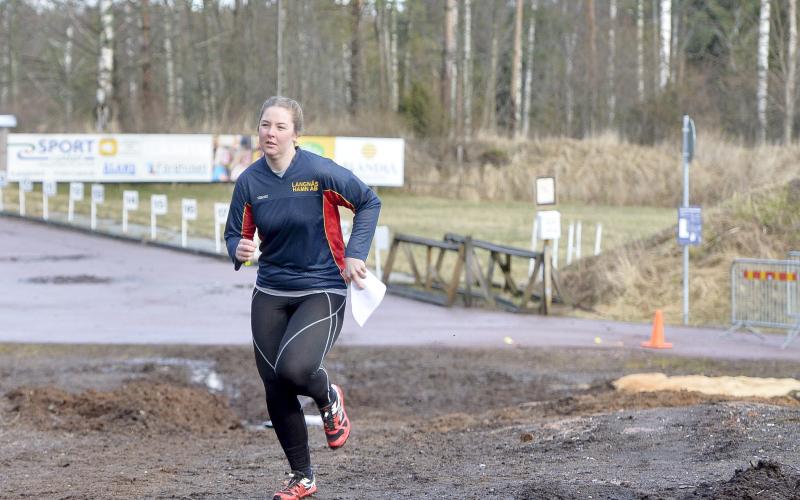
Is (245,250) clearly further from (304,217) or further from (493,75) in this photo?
(493,75)

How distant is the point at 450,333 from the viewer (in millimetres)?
16734

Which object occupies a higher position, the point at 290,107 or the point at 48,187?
the point at 290,107

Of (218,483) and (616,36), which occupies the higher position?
(616,36)

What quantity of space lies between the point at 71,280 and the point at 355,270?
663 inches

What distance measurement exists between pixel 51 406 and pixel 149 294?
9.54m

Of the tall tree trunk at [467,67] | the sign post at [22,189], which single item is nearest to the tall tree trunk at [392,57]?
the tall tree trunk at [467,67]

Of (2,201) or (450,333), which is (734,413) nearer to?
(450,333)

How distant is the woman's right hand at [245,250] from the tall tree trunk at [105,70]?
37760 millimetres

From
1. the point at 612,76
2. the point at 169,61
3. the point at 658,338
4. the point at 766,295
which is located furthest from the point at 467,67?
the point at 658,338

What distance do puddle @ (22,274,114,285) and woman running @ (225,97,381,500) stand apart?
1600 cm

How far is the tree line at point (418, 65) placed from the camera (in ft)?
154

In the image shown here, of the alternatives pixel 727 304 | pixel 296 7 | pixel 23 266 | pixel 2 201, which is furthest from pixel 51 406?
pixel 296 7

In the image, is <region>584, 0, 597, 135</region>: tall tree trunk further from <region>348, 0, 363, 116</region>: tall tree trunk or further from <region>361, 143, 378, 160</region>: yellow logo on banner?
<region>361, 143, 378, 160</region>: yellow logo on banner

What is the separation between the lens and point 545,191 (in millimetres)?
18844
